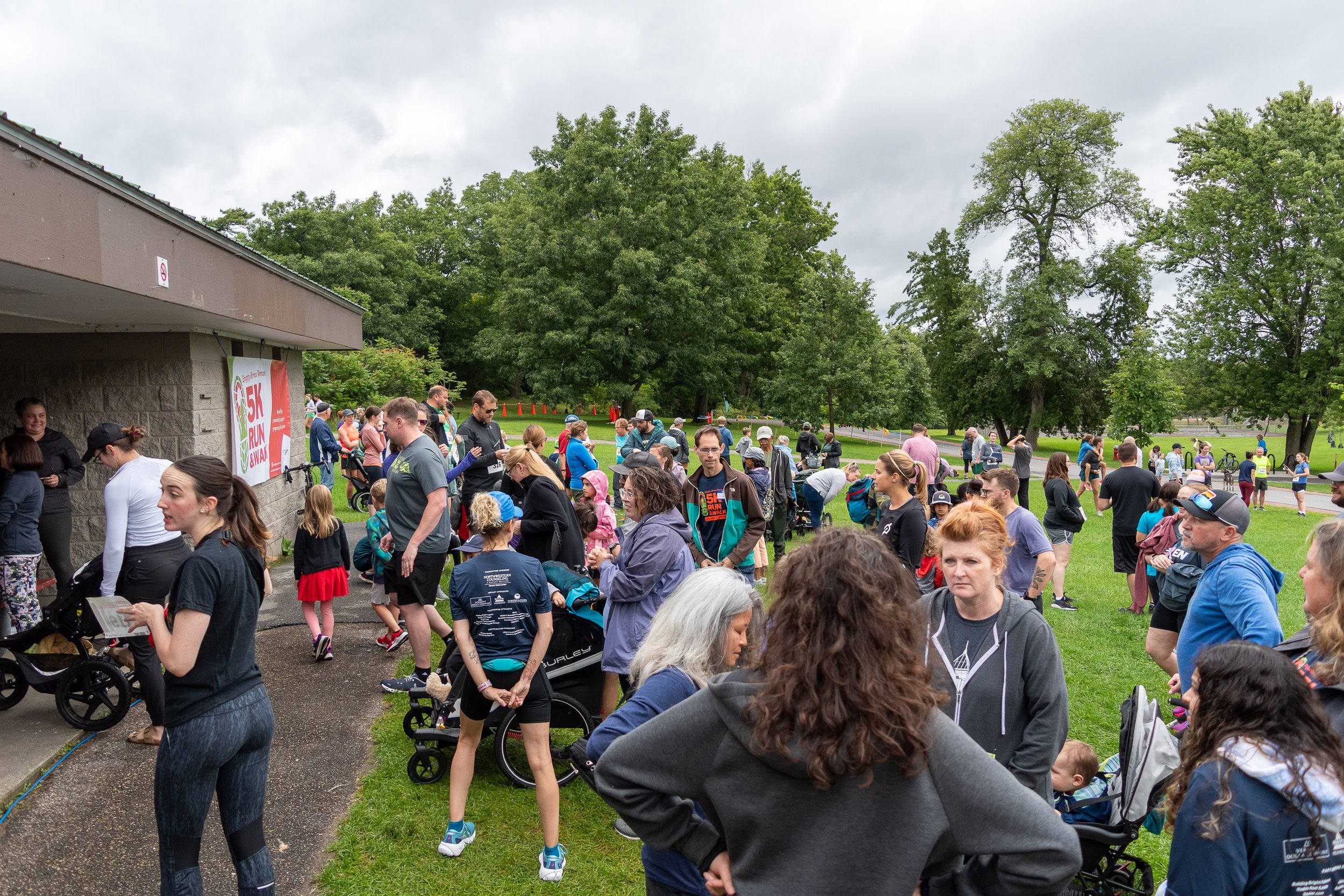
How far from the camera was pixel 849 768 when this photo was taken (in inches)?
59.0

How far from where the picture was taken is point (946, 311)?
179 ft

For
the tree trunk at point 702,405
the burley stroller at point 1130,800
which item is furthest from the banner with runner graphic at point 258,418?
the tree trunk at point 702,405

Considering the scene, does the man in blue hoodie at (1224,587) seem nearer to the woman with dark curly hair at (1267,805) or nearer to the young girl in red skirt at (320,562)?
the woman with dark curly hair at (1267,805)

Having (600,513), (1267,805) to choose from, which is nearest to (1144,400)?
(600,513)

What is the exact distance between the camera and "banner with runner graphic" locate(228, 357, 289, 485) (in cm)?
887

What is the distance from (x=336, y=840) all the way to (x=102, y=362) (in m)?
5.87

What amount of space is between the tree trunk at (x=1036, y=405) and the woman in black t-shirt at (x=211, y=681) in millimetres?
41942

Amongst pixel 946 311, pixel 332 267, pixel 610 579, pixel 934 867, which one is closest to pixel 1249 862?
pixel 934 867

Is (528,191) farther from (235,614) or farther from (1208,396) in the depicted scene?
(235,614)

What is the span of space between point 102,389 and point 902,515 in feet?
24.5

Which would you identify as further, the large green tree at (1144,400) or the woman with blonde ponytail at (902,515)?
the large green tree at (1144,400)

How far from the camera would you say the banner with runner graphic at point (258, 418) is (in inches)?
349

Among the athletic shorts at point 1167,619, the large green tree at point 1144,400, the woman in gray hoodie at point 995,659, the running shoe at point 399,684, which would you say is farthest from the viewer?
the large green tree at point 1144,400

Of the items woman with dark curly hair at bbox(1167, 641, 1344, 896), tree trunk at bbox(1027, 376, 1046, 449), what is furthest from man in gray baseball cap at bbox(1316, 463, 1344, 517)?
tree trunk at bbox(1027, 376, 1046, 449)
